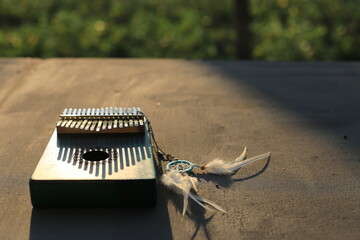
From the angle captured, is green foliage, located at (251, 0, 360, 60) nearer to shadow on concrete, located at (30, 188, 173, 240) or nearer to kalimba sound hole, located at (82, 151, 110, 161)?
kalimba sound hole, located at (82, 151, 110, 161)

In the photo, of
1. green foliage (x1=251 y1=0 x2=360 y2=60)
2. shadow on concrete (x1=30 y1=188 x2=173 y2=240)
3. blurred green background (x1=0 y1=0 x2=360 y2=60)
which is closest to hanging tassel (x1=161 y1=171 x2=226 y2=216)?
shadow on concrete (x1=30 y1=188 x2=173 y2=240)

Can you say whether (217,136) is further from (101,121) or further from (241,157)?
(101,121)

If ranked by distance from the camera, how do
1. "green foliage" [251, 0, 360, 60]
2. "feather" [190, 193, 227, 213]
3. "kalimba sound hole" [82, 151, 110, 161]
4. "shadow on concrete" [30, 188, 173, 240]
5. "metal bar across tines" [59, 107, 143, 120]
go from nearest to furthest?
1. "shadow on concrete" [30, 188, 173, 240]
2. "feather" [190, 193, 227, 213]
3. "kalimba sound hole" [82, 151, 110, 161]
4. "metal bar across tines" [59, 107, 143, 120]
5. "green foliage" [251, 0, 360, 60]

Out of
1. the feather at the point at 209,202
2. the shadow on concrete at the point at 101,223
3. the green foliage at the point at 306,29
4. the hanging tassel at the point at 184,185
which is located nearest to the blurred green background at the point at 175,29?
the green foliage at the point at 306,29

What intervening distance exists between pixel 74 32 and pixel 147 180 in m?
3.90

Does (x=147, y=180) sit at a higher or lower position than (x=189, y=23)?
higher

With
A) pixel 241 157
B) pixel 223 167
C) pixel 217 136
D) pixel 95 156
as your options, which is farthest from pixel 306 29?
pixel 95 156

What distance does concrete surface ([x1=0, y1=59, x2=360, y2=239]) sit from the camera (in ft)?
6.32

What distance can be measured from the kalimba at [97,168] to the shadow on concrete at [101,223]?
0.09 ft

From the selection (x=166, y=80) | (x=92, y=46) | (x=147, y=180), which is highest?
(x=147, y=180)

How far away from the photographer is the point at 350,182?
2.25 metres

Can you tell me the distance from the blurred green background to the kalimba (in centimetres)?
302

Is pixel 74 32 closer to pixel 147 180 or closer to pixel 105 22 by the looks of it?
pixel 105 22

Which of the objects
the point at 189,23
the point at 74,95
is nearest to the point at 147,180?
the point at 74,95
